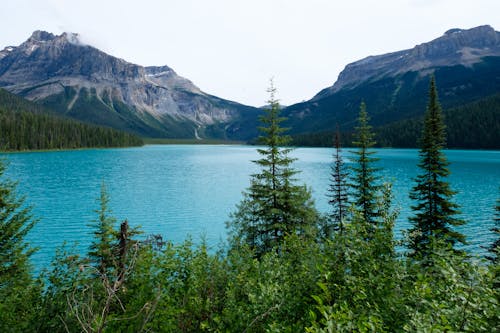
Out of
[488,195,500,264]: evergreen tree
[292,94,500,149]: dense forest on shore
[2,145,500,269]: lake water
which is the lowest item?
[2,145,500,269]: lake water

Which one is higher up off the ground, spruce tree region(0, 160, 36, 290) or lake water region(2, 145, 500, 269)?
spruce tree region(0, 160, 36, 290)

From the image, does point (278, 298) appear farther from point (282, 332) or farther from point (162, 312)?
point (162, 312)

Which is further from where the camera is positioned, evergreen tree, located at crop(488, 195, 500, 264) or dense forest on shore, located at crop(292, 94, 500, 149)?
dense forest on shore, located at crop(292, 94, 500, 149)

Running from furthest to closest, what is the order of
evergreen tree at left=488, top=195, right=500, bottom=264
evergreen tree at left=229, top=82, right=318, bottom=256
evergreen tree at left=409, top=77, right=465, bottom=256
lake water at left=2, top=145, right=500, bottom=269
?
lake water at left=2, top=145, right=500, bottom=269 → evergreen tree at left=229, top=82, right=318, bottom=256 → evergreen tree at left=409, top=77, right=465, bottom=256 → evergreen tree at left=488, top=195, right=500, bottom=264

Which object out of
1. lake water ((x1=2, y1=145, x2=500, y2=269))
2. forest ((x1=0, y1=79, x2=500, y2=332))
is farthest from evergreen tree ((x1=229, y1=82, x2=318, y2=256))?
forest ((x1=0, y1=79, x2=500, y2=332))

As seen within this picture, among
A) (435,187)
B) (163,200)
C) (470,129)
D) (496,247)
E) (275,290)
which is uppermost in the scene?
(470,129)

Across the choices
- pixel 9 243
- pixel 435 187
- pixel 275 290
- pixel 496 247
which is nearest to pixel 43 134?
pixel 9 243

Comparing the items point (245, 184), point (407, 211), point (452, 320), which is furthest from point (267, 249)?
point (245, 184)

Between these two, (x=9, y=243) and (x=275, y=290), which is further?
(x=9, y=243)

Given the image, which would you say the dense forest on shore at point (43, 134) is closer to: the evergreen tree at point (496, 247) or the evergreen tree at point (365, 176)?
the evergreen tree at point (365, 176)

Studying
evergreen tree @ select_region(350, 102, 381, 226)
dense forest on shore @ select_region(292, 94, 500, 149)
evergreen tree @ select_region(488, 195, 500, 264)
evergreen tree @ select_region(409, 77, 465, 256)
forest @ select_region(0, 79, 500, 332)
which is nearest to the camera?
forest @ select_region(0, 79, 500, 332)

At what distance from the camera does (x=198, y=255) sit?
10.7 m

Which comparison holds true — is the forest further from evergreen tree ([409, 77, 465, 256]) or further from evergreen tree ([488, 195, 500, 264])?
evergreen tree ([409, 77, 465, 256])

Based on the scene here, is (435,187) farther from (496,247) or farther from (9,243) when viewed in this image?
(9,243)
